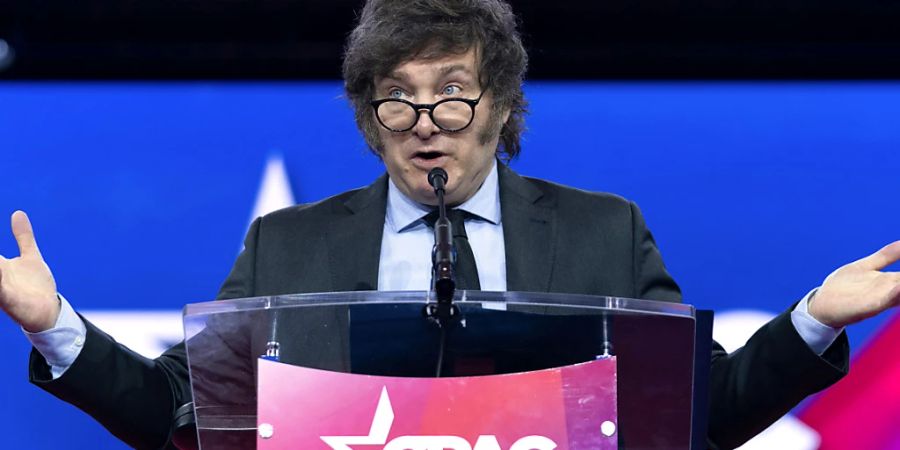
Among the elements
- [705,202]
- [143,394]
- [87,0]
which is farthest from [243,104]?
[143,394]

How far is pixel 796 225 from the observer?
2.66 m

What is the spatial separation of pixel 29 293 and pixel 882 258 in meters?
1.06

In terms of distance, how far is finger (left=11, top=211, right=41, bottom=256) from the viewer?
1.56 m

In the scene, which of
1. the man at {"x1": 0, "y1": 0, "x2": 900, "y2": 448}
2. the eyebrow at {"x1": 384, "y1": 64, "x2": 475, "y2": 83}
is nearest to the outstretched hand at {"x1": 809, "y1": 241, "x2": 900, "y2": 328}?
the man at {"x1": 0, "y1": 0, "x2": 900, "y2": 448}

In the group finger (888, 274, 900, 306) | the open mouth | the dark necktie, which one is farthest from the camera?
the open mouth

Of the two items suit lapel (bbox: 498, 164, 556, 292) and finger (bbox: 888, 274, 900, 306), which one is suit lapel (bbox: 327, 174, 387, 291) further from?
finger (bbox: 888, 274, 900, 306)

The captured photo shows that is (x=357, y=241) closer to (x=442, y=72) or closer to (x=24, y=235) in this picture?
(x=442, y=72)

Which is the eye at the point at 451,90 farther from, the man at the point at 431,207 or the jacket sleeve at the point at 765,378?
the jacket sleeve at the point at 765,378

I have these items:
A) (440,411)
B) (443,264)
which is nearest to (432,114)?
(443,264)

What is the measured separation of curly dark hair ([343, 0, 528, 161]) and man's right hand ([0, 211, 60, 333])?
0.65m

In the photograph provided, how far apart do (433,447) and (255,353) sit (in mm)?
226

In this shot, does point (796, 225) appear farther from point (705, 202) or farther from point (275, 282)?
point (275, 282)

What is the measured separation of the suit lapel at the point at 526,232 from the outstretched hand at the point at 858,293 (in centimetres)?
47

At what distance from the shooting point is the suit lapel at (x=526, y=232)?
186 cm
